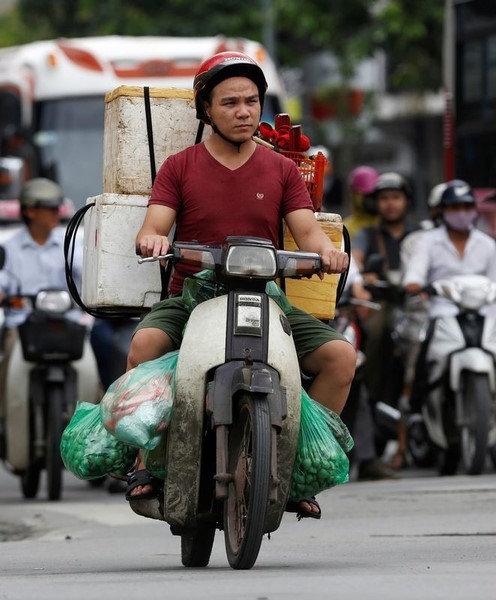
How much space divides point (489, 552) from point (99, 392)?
5.69m

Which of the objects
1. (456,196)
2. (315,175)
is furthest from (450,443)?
(315,175)

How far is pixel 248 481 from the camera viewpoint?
7012mm

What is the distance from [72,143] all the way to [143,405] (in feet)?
39.6

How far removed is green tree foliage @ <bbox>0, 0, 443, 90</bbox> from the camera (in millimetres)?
28312

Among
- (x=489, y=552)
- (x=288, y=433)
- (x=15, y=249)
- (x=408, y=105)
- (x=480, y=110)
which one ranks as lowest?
(x=489, y=552)

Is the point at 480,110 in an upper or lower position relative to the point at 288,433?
upper

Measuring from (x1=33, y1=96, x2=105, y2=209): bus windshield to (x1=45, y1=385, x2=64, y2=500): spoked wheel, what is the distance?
622cm

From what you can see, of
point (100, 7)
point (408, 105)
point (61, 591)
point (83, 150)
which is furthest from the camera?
point (408, 105)

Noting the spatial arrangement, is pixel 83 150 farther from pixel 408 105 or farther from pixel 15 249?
pixel 408 105

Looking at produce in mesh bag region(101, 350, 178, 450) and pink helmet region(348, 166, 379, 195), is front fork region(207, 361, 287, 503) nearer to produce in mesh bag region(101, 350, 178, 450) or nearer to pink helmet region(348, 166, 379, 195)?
produce in mesh bag region(101, 350, 178, 450)

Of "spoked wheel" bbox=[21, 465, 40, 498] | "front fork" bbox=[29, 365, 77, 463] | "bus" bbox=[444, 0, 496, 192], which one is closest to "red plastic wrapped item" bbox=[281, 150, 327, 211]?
"front fork" bbox=[29, 365, 77, 463]

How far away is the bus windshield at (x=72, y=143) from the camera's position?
18703 millimetres

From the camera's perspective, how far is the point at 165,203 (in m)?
7.55

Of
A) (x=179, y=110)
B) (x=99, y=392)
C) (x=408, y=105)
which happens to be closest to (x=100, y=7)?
(x=408, y=105)
